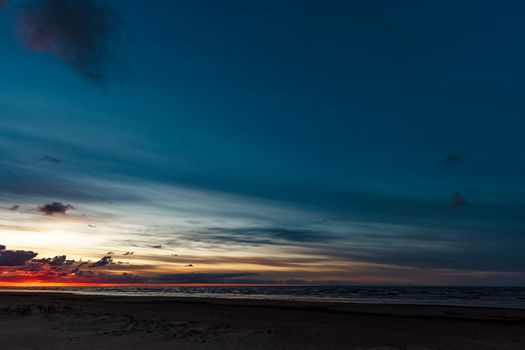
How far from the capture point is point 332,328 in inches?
995

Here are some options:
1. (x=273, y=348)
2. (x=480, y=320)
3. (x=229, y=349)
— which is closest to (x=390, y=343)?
(x=273, y=348)

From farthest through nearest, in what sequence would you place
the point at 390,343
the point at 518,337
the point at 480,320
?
the point at 480,320 → the point at 518,337 → the point at 390,343

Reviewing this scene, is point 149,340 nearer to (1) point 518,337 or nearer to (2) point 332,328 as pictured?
(2) point 332,328

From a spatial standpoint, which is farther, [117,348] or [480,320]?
[480,320]

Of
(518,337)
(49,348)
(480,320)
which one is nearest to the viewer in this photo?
(49,348)

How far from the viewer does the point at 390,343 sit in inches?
773

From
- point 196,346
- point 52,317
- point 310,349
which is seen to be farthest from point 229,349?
point 52,317

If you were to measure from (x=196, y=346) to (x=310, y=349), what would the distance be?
15.3 feet

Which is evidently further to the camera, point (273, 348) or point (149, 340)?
point (149, 340)

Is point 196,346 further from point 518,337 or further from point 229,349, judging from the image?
point 518,337

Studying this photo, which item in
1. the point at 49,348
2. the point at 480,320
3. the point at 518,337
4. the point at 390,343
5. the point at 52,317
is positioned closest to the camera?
the point at 49,348

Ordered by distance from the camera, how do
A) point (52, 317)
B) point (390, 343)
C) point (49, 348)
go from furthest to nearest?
point (52, 317) < point (390, 343) < point (49, 348)

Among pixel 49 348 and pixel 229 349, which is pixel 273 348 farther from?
pixel 49 348

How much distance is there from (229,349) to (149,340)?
4419 millimetres
